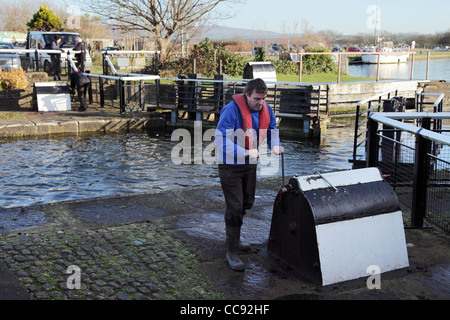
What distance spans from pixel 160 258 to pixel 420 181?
2.93m

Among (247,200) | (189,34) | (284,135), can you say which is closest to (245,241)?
(247,200)

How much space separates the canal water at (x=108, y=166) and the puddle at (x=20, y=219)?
258 cm

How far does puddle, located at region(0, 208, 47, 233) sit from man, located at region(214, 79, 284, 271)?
8.09 feet

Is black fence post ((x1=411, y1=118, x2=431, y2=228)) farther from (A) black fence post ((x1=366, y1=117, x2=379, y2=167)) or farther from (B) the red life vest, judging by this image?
(B) the red life vest

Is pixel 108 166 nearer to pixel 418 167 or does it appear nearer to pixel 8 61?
pixel 418 167

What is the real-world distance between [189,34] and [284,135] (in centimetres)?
1530

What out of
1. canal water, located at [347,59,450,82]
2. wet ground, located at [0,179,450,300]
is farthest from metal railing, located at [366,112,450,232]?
canal water, located at [347,59,450,82]

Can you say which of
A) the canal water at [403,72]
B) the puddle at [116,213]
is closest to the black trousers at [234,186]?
the puddle at [116,213]

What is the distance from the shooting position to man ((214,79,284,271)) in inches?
189

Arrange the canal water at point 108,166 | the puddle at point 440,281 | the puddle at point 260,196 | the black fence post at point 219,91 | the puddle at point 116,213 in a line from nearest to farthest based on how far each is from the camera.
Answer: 1. the puddle at point 440,281
2. the puddle at point 116,213
3. the puddle at point 260,196
4. the canal water at point 108,166
5. the black fence post at point 219,91

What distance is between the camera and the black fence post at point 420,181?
5531mm

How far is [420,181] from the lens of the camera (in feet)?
18.6

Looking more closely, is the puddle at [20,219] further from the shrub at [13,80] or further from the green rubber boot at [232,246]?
the shrub at [13,80]

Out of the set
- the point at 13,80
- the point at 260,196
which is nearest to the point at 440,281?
the point at 260,196
